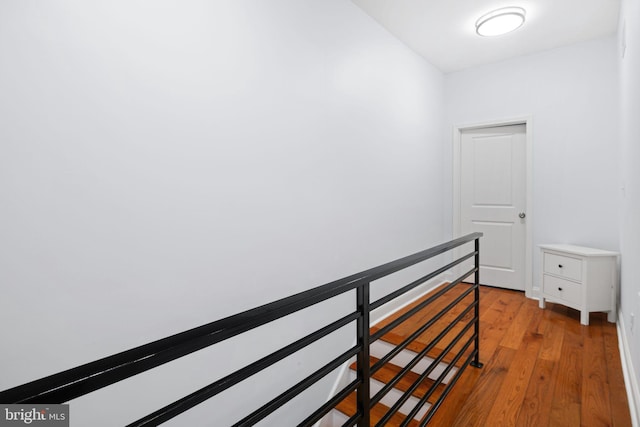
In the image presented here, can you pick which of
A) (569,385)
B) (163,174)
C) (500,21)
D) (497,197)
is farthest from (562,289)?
(163,174)

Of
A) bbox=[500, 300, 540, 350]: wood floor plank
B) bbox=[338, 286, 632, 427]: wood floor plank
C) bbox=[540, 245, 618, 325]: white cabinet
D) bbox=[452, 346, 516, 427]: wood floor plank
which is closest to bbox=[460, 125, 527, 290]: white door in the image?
bbox=[500, 300, 540, 350]: wood floor plank

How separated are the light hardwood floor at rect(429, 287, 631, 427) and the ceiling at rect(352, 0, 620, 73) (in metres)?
2.50

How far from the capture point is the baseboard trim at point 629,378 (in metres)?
1.58

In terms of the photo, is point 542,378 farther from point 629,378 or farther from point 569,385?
point 629,378

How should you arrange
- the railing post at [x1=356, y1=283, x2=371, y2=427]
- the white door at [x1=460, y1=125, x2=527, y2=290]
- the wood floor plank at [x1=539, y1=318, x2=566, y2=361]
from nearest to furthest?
the railing post at [x1=356, y1=283, x2=371, y2=427]
the wood floor plank at [x1=539, y1=318, x2=566, y2=361]
the white door at [x1=460, y1=125, x2=527, y2=290]

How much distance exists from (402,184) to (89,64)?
8.36 feet

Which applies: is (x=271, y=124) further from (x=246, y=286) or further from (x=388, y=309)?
(x=388, y=309)

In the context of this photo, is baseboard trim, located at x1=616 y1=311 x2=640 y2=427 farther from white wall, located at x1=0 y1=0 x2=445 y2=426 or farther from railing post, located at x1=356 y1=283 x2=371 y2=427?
white wall, located at x1=0 y1=0 x2=445 y2=426

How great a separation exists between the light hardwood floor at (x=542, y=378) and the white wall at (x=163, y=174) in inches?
39.2

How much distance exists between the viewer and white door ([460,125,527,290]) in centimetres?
357

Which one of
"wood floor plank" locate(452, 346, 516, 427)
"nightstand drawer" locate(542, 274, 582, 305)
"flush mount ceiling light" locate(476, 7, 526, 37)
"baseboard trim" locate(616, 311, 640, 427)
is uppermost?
"flush mount ceiling light" locate(476, 7, 526, 37)

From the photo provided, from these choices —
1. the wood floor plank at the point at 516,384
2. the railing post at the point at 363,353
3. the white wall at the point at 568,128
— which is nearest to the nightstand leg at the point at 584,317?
the wood floor plank at the point at 516,384

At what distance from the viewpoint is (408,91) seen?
3232 millimetres

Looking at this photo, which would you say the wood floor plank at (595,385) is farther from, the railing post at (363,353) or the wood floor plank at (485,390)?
the railing post at (363,353)
